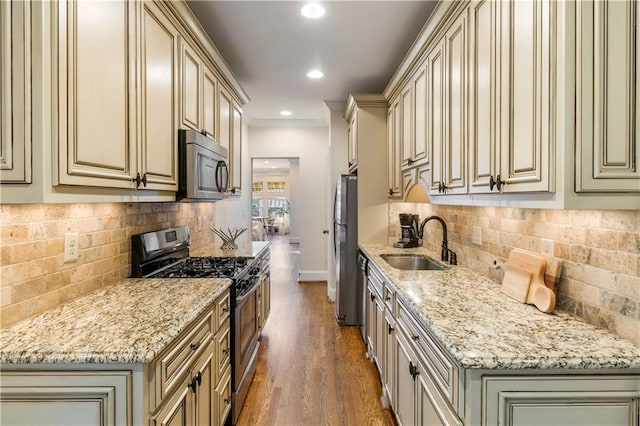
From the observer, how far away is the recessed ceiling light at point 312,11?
225 cm

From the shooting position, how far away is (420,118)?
2.54 meters

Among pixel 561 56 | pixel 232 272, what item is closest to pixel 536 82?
pixel 561 56

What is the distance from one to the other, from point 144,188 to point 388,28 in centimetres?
205

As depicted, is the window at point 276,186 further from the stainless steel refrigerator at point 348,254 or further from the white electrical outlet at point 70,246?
the white electrical outlet at point 70,246

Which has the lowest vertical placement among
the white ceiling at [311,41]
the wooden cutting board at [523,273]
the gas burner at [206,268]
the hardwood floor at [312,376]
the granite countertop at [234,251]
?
the hardwood floor at [312,376]

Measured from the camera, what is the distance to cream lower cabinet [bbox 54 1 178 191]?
3.77 ft

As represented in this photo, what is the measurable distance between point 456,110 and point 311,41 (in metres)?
1.43

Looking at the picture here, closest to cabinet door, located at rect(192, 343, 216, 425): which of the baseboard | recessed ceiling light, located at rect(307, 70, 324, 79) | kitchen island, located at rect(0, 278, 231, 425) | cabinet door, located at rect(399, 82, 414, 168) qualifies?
kitchen island, located at rect(0, 278, 231, 425)

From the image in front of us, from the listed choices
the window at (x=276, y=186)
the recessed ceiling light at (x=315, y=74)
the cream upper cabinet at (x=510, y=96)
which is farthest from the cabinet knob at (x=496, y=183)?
the window at (x=276, y=186)

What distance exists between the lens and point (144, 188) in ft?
5.36

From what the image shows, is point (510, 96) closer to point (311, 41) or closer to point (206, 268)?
point (311, 41)

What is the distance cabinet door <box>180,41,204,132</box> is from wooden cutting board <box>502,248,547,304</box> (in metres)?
1.98

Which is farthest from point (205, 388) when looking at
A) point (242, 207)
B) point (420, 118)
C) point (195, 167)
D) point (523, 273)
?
point (242, 207)

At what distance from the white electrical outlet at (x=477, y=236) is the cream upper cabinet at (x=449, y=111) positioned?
358 mm
